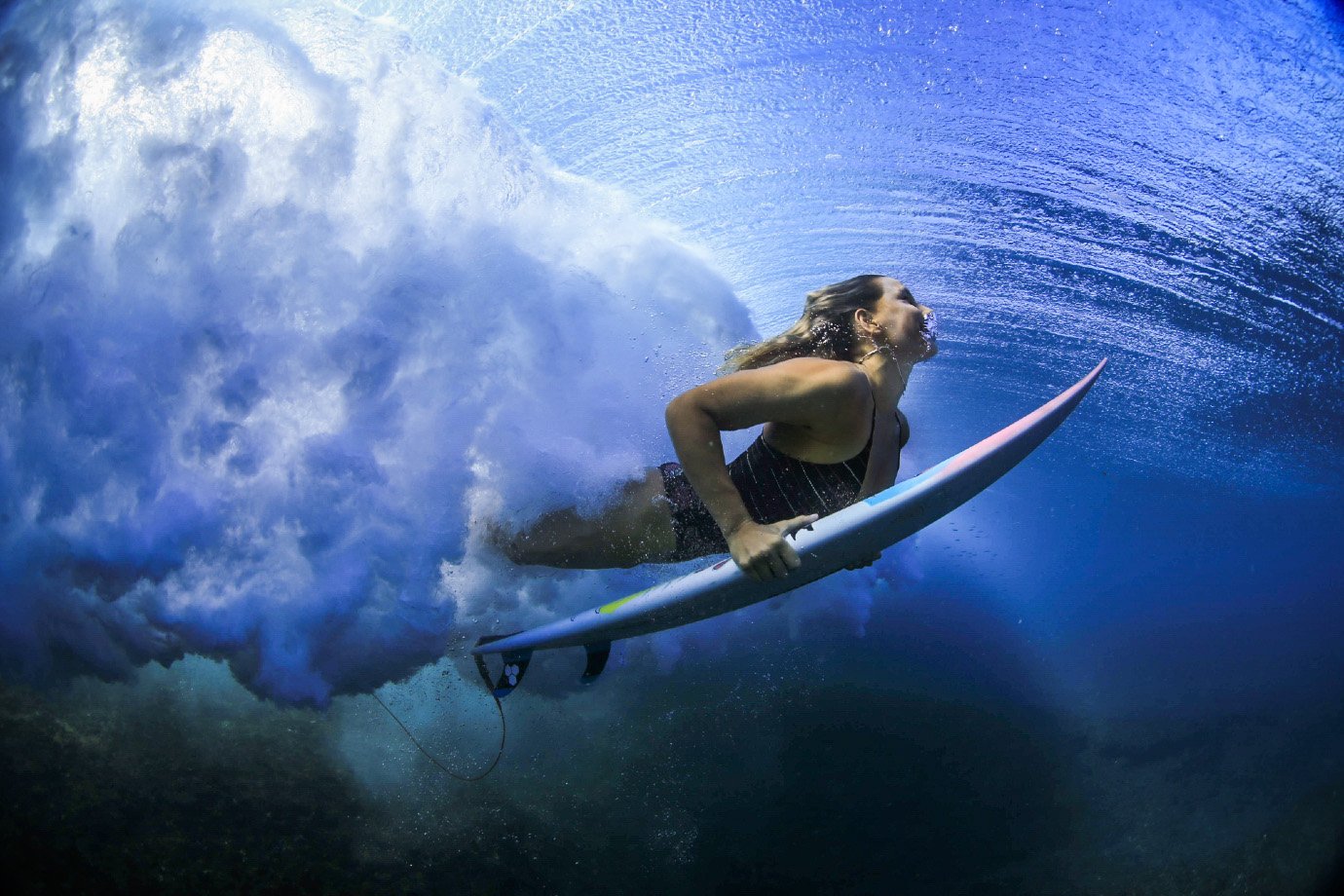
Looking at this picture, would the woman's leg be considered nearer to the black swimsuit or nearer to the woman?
the woman

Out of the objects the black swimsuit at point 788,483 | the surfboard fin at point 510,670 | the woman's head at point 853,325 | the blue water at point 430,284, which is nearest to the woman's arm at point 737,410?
the black swimsuit at point 788,483

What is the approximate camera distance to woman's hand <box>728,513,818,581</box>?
2074mm

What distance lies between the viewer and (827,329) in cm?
284

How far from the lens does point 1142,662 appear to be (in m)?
24.2

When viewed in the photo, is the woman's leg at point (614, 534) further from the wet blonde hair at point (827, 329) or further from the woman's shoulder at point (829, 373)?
the woman's shoulder at point (829, 373)

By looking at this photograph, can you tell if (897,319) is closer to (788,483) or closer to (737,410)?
(788,483)

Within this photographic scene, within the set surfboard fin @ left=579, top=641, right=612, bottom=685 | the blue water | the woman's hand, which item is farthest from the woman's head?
surfboard fin @ left=579, top=641, right=612, bottom=685

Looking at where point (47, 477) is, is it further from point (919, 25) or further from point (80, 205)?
point (919, 25)

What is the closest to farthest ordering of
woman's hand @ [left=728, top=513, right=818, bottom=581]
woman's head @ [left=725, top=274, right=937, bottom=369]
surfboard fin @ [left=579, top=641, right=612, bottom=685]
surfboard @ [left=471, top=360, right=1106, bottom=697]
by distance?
woman's hand @ [left=728, top=513, right=818, bottom=581], surfboard @ [left=471, top=360, right=1106, bottom=697], woman's head @ [left=725, top=274, right=937, bottom=369], surfboard fin @ [left=579, top=641, right=612, bottom=685]

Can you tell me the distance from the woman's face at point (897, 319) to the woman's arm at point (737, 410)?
593 millimetres

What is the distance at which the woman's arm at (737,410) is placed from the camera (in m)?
2.19

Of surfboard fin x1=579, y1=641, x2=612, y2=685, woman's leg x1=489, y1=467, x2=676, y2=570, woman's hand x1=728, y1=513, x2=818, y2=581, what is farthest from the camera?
surfboard fin x1=579, y1=641, x2=612, y2=685

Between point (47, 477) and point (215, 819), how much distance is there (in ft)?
7.11

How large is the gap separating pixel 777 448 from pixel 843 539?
44 centimetres
